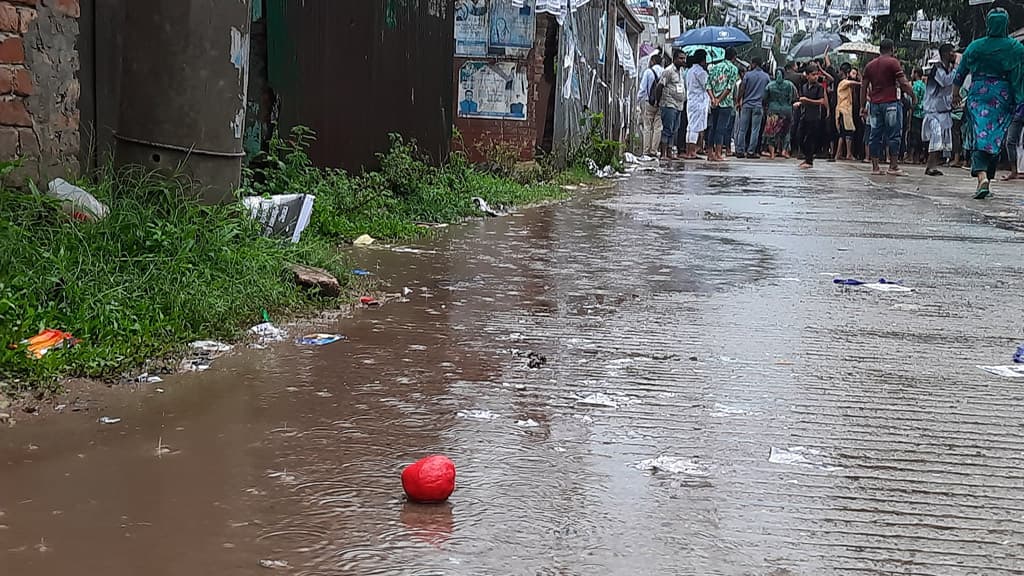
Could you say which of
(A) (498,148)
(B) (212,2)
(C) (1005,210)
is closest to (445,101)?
(A) (498,148)

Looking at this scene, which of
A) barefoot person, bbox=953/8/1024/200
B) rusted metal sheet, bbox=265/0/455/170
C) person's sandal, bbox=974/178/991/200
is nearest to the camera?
rusted metal sheet, bbox=265/0/455/170

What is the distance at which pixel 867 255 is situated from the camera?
6590 mm

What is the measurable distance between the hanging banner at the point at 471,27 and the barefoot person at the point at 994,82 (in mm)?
5239

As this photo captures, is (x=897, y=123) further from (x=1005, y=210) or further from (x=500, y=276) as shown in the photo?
(x=500, y=276)

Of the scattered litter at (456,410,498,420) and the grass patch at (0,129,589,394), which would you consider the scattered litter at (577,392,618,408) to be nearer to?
the scattered litter at (456,410,498,420)

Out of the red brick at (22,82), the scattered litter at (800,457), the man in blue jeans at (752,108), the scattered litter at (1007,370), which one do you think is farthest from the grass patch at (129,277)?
the man in blue jeans at (752,108)

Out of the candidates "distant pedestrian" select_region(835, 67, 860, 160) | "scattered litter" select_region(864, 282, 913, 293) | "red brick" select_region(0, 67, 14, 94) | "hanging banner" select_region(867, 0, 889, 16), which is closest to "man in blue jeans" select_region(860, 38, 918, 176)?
"distant pedestrian" select_region(835, 67, 860, 160)

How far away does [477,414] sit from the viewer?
3.01m

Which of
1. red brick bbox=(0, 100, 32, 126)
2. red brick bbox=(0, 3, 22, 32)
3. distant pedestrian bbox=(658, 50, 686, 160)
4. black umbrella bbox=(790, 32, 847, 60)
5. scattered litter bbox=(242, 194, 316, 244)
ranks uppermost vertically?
black umbrella bbox=(790, 32, 847, 60)

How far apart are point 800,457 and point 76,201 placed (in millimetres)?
2949

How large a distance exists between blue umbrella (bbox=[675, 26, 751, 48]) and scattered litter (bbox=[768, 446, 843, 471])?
21042mm

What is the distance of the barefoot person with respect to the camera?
10656 mm

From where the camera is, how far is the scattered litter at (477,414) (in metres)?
2.98

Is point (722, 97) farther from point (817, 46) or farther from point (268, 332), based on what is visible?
point (268, 332)
